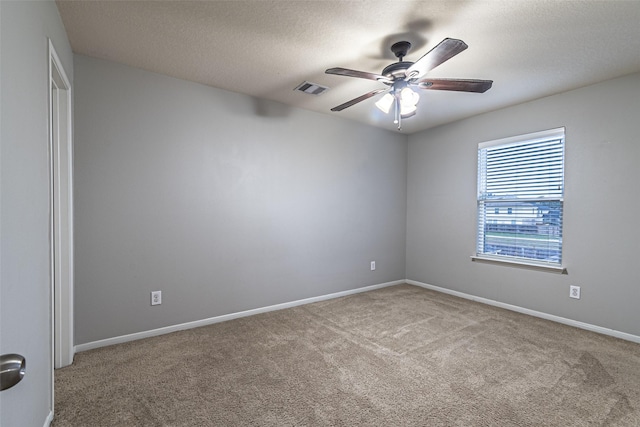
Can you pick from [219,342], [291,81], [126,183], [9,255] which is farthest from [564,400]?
[126,183]

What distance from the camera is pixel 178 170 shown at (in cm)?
292

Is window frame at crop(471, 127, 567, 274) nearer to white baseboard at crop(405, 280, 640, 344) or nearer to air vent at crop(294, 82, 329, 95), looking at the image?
white baseboard at crop(405, 280, 640, 344)

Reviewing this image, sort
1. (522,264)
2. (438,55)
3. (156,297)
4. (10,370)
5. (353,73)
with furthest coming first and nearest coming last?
(522,264) < (156,297) < (353,73) < (438,55) < (10,370)

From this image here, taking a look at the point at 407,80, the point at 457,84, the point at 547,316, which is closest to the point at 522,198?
the point at 547,316

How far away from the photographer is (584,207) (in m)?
3.04

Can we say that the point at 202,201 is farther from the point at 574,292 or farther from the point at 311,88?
the point at 574,292

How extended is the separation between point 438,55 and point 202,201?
2.44 metres

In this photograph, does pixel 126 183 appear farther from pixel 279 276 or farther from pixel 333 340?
pixel 333 340

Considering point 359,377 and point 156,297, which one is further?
point 156,297

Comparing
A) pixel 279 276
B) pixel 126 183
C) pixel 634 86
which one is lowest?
pixel 279 276

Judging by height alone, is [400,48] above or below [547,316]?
above

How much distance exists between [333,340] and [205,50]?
271cm

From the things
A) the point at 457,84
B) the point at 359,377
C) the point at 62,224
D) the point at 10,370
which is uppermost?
the point at 457,84

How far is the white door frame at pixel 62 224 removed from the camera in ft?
7.20
